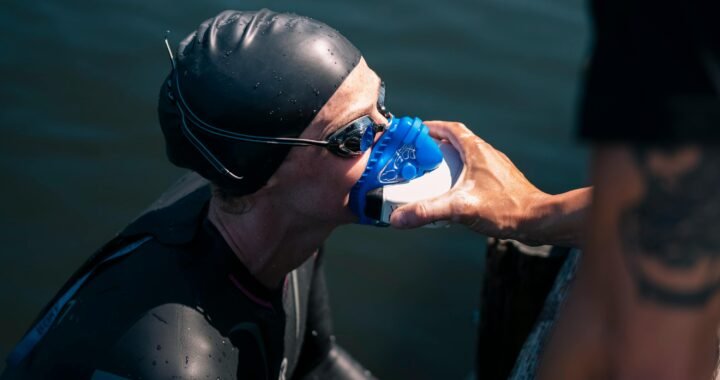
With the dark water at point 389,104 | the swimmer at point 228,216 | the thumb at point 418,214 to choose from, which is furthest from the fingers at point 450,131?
the dark water at point 389,104

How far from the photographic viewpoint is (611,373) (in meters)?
1.42

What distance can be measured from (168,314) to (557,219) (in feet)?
5.04

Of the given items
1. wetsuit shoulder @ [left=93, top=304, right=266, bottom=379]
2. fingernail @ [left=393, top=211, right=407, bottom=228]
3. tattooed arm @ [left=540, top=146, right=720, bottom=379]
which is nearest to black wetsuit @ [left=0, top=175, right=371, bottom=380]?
wetsuit shoulder @ [left=93, top=304, right=266, bottom=379]

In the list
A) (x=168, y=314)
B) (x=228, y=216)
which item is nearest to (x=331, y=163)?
(x=228, y=216)

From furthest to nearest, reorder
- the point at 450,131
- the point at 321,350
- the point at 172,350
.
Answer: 1. the point at 321,350
2. the point at 450,131
3. the point at 172,350

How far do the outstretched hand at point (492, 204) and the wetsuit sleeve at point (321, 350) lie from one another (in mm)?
1511

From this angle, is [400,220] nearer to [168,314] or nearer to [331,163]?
[331,163]

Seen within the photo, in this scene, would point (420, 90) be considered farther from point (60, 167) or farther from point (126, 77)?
point (60, 167)

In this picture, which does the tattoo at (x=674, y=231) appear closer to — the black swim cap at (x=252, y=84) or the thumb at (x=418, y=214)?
→ the thumb at (x=418, y=214)

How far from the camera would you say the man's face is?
124 inches

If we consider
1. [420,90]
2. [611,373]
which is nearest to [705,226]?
[611,373]

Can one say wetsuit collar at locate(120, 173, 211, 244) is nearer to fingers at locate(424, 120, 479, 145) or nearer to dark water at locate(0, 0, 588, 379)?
fingers at locate(424, 120, 479, 145)

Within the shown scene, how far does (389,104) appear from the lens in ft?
23.2

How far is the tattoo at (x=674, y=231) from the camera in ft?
4.29
